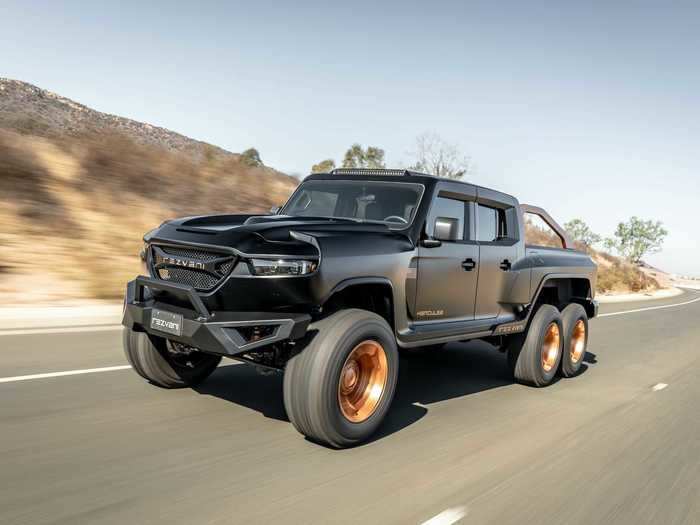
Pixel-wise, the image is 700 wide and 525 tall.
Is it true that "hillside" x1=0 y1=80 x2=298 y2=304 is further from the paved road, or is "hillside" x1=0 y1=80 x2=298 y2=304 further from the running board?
the running board

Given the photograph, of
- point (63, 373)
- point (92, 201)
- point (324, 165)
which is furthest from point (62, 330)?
point (324, 165)

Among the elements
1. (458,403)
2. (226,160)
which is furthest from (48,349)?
(226,160)

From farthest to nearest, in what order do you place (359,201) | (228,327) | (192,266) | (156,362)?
(359,201) → (156,362) → (192,266) → (228,327)

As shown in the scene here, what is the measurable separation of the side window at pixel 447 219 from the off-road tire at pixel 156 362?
2.01m

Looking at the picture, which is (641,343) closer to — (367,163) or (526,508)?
(526,508)

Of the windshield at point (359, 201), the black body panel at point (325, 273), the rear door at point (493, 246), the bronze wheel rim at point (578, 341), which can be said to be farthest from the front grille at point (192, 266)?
the bronze wheel rim at point (578, 341)

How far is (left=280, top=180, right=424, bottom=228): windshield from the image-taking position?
516 centimetres

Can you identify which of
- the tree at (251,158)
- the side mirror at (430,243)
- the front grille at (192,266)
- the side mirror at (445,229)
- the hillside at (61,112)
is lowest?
the front grille at (192,266)

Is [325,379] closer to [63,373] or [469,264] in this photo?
[469,264]

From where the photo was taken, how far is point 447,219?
16.4ft

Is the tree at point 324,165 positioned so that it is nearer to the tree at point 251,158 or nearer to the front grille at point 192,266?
the tree at point 251,158

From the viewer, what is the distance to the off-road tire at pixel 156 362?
494 centimetres

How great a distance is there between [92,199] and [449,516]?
35.8 feet

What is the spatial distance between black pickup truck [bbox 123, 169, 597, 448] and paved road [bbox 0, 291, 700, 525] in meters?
0.34
